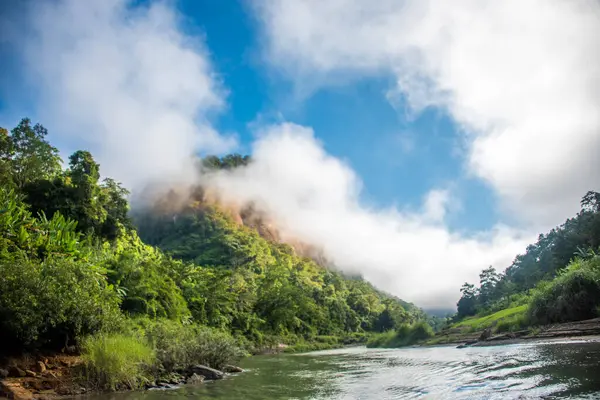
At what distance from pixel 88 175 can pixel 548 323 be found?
130ft

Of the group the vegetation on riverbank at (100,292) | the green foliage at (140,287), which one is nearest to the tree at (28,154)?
the vegetation on riverbank at (100,292)

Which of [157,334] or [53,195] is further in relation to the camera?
[53,195]

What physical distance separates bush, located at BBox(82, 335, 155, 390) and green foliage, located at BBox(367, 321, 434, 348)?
164ft

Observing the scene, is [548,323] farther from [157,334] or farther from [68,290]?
[68,290]

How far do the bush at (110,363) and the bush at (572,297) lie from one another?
30046mm

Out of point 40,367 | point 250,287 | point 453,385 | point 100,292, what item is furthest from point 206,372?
point 250,287

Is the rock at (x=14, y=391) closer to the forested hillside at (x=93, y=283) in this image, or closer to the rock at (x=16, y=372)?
the rock at (x=16, y=372)

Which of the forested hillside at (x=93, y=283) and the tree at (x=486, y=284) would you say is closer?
the forested hillside at (x=93, y=283)

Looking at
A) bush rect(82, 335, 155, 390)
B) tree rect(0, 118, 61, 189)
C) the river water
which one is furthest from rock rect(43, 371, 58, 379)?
tree rect(0, 118, 61, 189)

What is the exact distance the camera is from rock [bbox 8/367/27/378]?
48.7ft

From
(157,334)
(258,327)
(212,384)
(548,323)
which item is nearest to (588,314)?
(548,323)

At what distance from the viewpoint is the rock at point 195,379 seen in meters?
19.9

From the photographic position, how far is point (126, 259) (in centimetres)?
3288

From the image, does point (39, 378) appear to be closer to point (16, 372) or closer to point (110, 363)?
point (16, 372)
